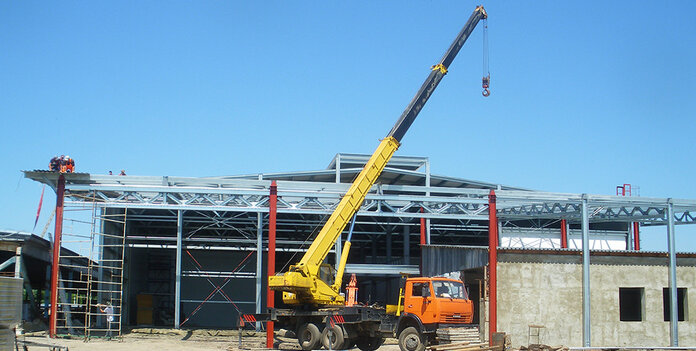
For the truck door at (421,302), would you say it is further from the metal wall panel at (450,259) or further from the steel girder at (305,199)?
the steel girder at (305,199)

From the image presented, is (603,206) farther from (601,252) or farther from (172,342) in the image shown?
(172,342)

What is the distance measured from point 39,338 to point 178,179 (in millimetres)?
8318

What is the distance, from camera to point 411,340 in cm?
2255

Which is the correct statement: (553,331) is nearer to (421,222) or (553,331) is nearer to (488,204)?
(488,204)

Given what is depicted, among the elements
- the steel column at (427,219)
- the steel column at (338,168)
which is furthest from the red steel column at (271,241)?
the steel column at (427,219)

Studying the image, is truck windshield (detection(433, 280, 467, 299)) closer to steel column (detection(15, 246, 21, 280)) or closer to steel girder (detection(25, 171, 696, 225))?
steel girder (detection(25, 171, 696, 225))

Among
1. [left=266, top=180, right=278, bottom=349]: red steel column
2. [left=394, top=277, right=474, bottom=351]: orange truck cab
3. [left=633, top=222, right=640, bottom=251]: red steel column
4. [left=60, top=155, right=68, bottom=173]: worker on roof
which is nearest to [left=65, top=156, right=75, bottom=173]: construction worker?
[left=60, top=155, right=68, bottom=173]: worker on roof

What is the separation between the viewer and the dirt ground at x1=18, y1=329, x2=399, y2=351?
2466 centimetres

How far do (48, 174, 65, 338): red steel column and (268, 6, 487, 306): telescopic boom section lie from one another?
947cm

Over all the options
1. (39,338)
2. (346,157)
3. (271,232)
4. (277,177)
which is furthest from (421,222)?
(39,338)

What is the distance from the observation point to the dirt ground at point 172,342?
24.7 m

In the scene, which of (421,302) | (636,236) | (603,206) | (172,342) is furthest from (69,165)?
(636,236)

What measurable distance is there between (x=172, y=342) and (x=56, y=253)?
5.67 m

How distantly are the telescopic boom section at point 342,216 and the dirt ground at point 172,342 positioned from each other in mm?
3094
